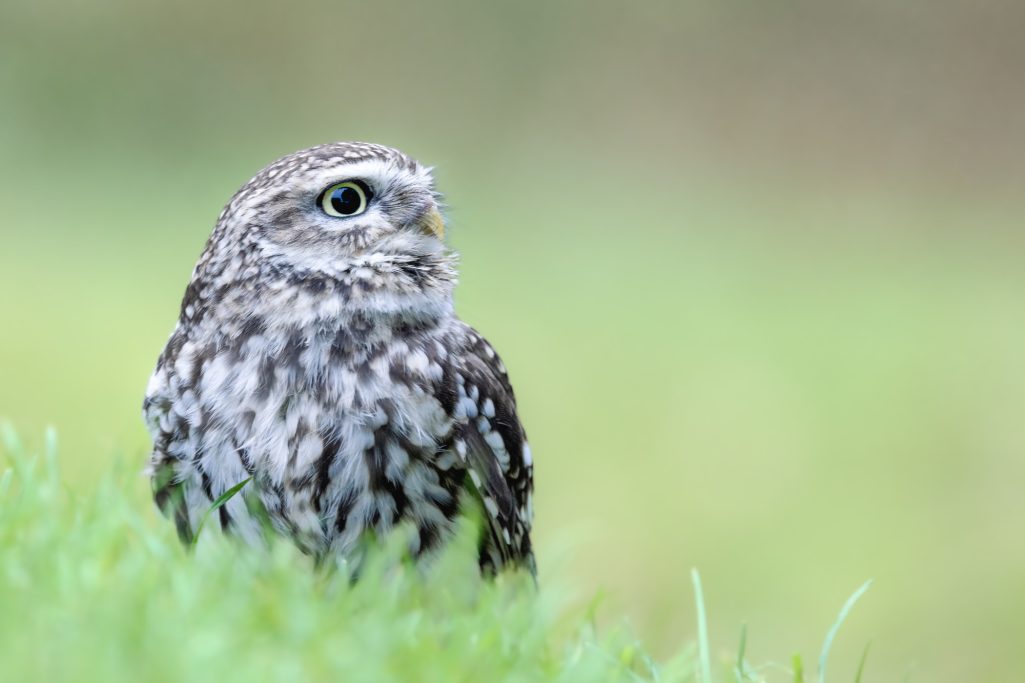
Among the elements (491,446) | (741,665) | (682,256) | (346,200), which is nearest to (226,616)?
(741,665)

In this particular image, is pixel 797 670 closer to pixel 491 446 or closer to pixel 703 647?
pixel 703 647

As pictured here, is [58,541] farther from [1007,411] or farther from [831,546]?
[1007,411]

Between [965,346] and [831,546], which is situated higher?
[965,346]

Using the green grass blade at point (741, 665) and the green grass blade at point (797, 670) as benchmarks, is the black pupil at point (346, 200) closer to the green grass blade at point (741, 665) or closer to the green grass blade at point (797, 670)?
the green grass blade at point (741, 665)

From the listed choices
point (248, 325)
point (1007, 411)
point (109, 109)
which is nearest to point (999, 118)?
point (1007, 411)

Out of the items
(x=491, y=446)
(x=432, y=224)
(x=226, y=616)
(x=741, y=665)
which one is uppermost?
(x=432, y=224)

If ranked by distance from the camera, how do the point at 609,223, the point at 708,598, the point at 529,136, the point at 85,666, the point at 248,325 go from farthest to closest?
1. the point at 529,136
2. the point at 609,223
3. the point at 708,598
4. the point at 248,325
5. the point at 85,666

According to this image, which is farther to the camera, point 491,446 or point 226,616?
point 491,446
